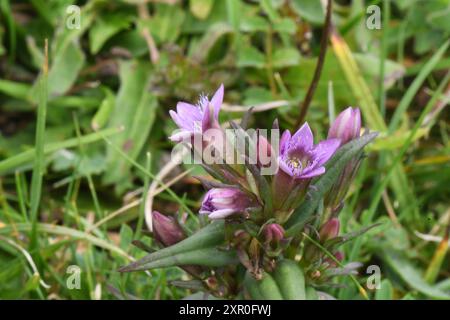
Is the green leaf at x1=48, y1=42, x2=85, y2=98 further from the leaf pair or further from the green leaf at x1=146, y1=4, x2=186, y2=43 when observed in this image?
the leaf pair

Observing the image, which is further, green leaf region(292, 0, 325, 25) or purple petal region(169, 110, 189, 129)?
green leaf region(292, 0, 325, 25)

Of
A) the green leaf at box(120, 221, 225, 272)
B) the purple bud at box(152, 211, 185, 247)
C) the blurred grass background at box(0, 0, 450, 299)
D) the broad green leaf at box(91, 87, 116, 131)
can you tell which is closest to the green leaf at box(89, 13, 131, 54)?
the blurred grass background at box(0, 0, 450, 299)

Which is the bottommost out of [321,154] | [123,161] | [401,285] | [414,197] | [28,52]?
[401,285]

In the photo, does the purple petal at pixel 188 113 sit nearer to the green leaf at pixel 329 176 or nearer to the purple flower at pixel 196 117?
the purple flower at pixel 196 117

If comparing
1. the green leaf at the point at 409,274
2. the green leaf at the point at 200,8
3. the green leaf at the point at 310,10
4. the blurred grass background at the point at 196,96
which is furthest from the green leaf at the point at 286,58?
the green leaf at the point at 409,274

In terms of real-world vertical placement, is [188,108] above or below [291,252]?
above

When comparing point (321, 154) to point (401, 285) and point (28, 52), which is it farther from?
point (28, 52)

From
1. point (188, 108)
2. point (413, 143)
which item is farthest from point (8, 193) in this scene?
point (413, 143)

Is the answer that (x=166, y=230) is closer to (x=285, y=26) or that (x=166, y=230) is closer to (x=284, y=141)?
(x=284, y=141)
